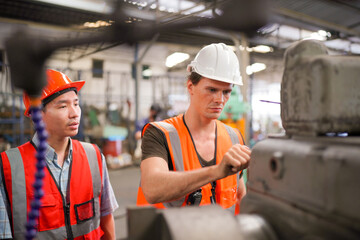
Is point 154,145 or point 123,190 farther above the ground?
point 154,145

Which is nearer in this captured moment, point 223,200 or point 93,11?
point 93,11

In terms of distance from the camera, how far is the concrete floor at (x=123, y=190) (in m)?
4.31

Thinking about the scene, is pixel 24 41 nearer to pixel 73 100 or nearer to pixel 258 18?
pixel 258 18

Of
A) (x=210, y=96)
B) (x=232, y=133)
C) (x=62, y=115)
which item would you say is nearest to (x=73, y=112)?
(x=62, y=115)

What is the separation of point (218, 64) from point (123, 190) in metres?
5.42

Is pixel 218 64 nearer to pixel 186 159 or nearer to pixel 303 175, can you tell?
pixel 186 159

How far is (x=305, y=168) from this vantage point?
22.2 inches

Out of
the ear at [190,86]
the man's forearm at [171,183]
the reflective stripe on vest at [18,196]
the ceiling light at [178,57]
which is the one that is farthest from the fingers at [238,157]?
the ceiling light at [178,57]

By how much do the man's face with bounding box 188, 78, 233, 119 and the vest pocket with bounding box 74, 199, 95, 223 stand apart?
81cm

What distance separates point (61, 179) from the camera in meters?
1.57

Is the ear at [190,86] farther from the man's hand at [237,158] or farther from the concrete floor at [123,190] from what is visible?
the concrete floor at [123,190]

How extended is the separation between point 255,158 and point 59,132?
4.07 ft

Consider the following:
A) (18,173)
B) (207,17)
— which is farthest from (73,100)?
(207,17)

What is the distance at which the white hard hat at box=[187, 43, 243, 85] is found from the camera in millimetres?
1581
